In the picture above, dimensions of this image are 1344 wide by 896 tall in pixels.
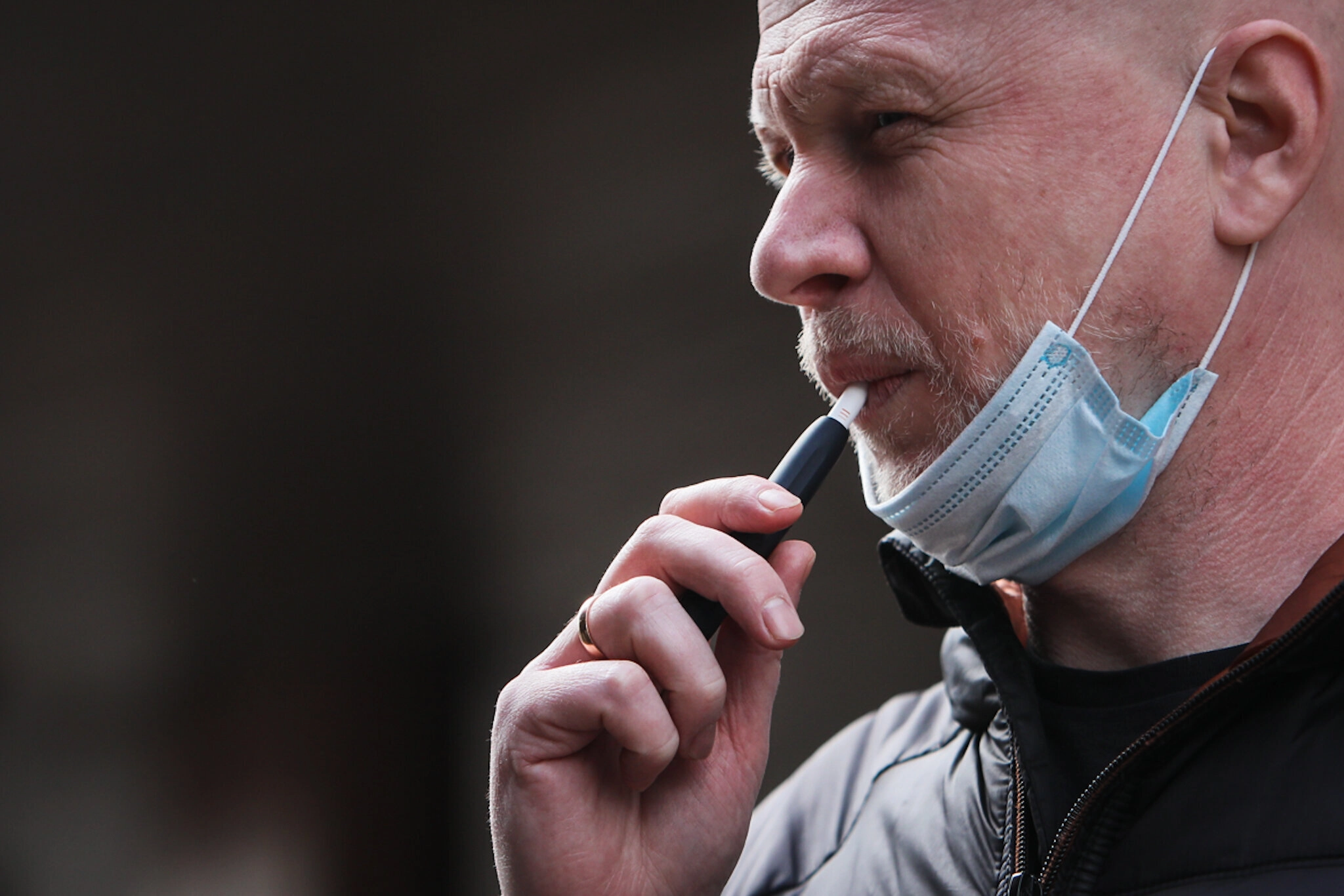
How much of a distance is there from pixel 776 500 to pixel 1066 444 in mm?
295

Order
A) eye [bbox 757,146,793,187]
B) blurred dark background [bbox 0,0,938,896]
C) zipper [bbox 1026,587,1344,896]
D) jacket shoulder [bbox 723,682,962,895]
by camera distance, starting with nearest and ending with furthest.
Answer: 1. zipper [bbox 1026,587,1344,896]
2. eye [bbox 757,146,793,187]
3. jacket shoulder [bbox 723,682,962,895]
4. blurred dark background [bbox 0,0,938,896]

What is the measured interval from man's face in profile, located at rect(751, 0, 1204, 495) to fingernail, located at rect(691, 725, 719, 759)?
1.15 feet

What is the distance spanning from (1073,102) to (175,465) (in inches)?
102

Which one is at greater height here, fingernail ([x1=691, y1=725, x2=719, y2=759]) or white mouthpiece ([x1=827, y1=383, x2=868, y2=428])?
white mouthpiece ([x1=827, y1=383, x2=868, y2=428])

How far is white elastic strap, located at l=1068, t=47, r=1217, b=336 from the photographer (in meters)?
1.00

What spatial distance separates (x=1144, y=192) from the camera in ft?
3.29

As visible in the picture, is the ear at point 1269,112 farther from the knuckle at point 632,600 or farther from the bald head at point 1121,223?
the knuckle at point 632,600

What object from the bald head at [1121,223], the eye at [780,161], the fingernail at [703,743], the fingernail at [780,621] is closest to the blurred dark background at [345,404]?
the eye at [780,161]

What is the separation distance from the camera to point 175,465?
2.91m

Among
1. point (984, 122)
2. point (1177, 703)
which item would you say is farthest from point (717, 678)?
point (984, 122)

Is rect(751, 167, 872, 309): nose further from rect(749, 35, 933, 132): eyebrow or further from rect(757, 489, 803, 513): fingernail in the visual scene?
rect(757, 489, 803, 513): fingernail

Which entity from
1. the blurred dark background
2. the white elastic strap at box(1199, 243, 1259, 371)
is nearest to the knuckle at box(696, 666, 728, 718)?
the white elastic strap at box(1199, 243, 1259, 371)

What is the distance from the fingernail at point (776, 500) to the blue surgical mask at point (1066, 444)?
18 centimetres

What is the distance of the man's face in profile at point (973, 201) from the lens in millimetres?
1008
